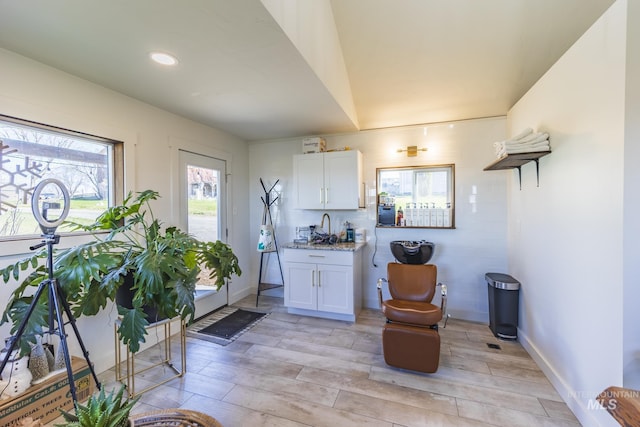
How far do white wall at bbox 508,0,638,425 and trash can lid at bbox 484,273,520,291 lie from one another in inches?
8.0

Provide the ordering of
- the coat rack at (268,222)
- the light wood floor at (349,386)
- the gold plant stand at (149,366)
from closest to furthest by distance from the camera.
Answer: the light wood floor at (349,386), the gold plant stand at (149,366), the coat rack at (268,222)

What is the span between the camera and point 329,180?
11.3ft

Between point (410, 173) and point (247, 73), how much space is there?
2.30 m

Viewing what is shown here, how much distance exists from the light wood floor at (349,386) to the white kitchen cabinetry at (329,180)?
1.62 metres

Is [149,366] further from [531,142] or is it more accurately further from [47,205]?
[531,142]

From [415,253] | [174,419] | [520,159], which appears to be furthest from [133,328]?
[520,159]

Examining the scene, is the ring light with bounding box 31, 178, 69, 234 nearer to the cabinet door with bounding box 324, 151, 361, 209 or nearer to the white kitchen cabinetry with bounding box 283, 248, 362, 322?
the white kitchen cabinetry with bounding box 283, 248, 362, 322

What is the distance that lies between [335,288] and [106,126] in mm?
2759

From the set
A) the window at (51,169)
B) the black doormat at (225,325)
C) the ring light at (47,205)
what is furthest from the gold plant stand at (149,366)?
the window at (51,169)

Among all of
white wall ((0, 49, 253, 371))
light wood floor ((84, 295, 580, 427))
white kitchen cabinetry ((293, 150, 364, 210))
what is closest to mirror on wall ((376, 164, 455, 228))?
white kitchen cabinetry ((293, 150, 364, 210))

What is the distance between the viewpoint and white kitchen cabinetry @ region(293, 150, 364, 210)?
333cm

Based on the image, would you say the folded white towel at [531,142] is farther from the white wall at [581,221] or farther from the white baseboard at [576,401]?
the white baseboard at [576,401]

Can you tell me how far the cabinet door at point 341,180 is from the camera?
332 centimetres

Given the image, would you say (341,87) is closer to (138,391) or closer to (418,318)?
(418,318)
